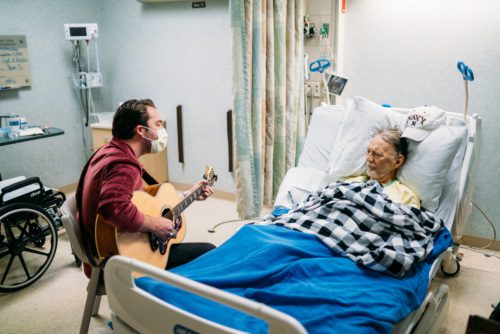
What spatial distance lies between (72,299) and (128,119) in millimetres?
1181

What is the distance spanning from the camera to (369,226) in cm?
165

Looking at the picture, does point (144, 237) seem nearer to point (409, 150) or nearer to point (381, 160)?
point (381, 160)

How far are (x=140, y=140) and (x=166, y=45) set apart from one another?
221 cm

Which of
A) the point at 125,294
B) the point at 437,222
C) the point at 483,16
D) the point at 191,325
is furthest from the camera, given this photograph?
the point at 483,16

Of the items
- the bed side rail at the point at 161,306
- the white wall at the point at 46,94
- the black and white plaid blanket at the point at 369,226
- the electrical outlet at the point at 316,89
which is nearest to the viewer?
the bed side rail at the point at 161,306

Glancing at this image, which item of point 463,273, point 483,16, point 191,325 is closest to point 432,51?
point 483,16

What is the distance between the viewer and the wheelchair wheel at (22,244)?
94.5 inches

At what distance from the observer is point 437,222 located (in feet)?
5.84

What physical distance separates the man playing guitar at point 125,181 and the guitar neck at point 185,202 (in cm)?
12

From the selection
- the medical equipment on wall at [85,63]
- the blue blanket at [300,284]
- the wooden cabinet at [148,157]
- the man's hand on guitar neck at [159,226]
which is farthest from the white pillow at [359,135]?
the medical equipment on wall at [85,63]

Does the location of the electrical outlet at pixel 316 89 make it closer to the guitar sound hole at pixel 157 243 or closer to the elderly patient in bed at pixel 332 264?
the elderly patient in bed at pixel 332 264

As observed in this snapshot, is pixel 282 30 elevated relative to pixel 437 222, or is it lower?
elevated

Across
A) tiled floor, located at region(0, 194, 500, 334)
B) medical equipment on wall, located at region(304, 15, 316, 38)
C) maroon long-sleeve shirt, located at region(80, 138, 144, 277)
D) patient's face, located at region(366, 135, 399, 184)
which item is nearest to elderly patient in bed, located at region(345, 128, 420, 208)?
patient's face, located at region(366, 135, 399, 184)

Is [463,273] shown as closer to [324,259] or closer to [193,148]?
[324,259]
